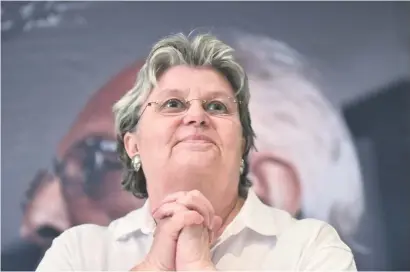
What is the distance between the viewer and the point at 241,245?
1.19 m

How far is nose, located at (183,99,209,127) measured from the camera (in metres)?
1.17

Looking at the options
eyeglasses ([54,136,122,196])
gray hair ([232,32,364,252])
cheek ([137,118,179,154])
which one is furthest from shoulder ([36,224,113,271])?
gray hair ([232,32,364,252])

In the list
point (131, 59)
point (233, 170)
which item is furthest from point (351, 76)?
point (131, 59)

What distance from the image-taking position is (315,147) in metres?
1.37

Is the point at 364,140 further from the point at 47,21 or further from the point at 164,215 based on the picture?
the point at 47,21

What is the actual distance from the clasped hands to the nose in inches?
6.4

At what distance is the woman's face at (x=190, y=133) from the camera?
Result: 1164mm

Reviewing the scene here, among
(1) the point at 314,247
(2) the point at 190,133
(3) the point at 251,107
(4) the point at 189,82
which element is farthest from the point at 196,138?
(1) the point at 314,247

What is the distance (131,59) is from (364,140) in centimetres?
63

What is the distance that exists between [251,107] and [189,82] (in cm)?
21

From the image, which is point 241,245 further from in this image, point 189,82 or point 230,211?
point 189,82

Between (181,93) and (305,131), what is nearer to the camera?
(181,93)

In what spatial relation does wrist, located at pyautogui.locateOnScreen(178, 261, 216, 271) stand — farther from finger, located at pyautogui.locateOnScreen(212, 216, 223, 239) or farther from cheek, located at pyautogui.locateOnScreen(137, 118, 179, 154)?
cheek, located at pyautogui.locateOnScreen(137, 118, 179, 154)

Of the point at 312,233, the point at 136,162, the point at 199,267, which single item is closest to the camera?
the point at 199,267
